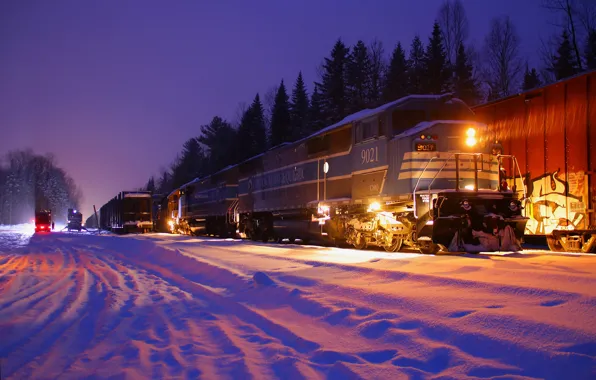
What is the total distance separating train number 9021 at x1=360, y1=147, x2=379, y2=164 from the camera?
12.5 meters

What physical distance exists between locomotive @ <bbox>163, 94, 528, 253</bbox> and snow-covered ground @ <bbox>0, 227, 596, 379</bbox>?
6.96 feet

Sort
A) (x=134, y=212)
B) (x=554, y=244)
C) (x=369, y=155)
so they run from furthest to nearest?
(x=134, y=212), (x=369, y=155), (x=554, y=244)

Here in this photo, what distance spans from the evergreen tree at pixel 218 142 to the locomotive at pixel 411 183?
48.6m

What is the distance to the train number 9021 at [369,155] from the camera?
1248 centimetres

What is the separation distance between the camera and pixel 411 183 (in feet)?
36.5

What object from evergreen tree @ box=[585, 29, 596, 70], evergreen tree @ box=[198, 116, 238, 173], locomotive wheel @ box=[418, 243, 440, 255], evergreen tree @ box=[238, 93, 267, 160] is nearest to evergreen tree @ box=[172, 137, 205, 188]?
evergreen tree @ box=[198, 116, 238, 173]

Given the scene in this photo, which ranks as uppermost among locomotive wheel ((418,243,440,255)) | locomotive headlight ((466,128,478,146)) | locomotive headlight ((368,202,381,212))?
locomotive headlight ((466,128,478,146))

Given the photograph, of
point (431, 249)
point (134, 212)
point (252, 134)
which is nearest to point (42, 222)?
point (134, 212)

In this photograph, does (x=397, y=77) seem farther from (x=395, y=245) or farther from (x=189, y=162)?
(x=189, y=162)

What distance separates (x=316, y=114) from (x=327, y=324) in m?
Result: 48.4

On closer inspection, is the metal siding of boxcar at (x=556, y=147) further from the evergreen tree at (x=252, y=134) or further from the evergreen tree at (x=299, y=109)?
the evergreen tree at (x=252, y=134)

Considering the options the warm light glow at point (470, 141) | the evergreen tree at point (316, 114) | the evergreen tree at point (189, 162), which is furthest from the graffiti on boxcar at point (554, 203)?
the evergreen tree at point (189, 162)

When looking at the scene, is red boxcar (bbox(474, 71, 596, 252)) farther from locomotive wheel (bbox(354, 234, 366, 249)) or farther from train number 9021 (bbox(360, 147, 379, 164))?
locomotive wheel (bbox(354, 234, 366, 249))

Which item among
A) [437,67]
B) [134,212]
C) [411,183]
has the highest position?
[437,67]
